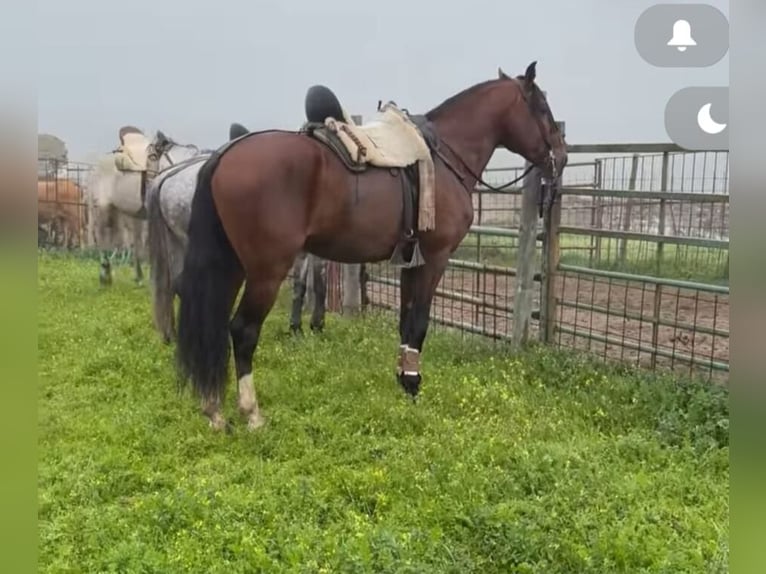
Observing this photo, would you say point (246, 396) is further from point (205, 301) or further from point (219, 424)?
point (205, 301)

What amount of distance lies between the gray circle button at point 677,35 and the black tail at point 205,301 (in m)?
2.08

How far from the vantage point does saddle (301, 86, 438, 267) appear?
3.23 metres

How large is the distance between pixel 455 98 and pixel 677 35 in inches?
98.6

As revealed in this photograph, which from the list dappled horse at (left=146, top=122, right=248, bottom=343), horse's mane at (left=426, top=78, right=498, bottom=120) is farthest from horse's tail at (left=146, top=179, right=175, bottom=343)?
horse's mane at (left=426, top=78, right=498, bottom=120)

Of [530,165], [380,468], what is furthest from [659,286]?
[380,468]

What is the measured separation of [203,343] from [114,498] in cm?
73

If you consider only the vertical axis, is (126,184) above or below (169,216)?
above

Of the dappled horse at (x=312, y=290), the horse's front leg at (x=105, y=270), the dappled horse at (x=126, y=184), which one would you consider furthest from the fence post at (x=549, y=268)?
the horse's front leg at (x=105, y=270)

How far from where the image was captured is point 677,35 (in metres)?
1.33

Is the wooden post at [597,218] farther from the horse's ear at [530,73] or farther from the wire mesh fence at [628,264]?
the horse's ear at [530,73]

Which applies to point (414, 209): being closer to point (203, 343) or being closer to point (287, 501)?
point (203, 343)

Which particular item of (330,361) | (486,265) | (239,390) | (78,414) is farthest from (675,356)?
(78,414)

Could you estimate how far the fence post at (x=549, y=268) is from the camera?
175 inches

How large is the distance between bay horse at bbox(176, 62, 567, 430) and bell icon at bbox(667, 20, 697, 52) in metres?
1.95
